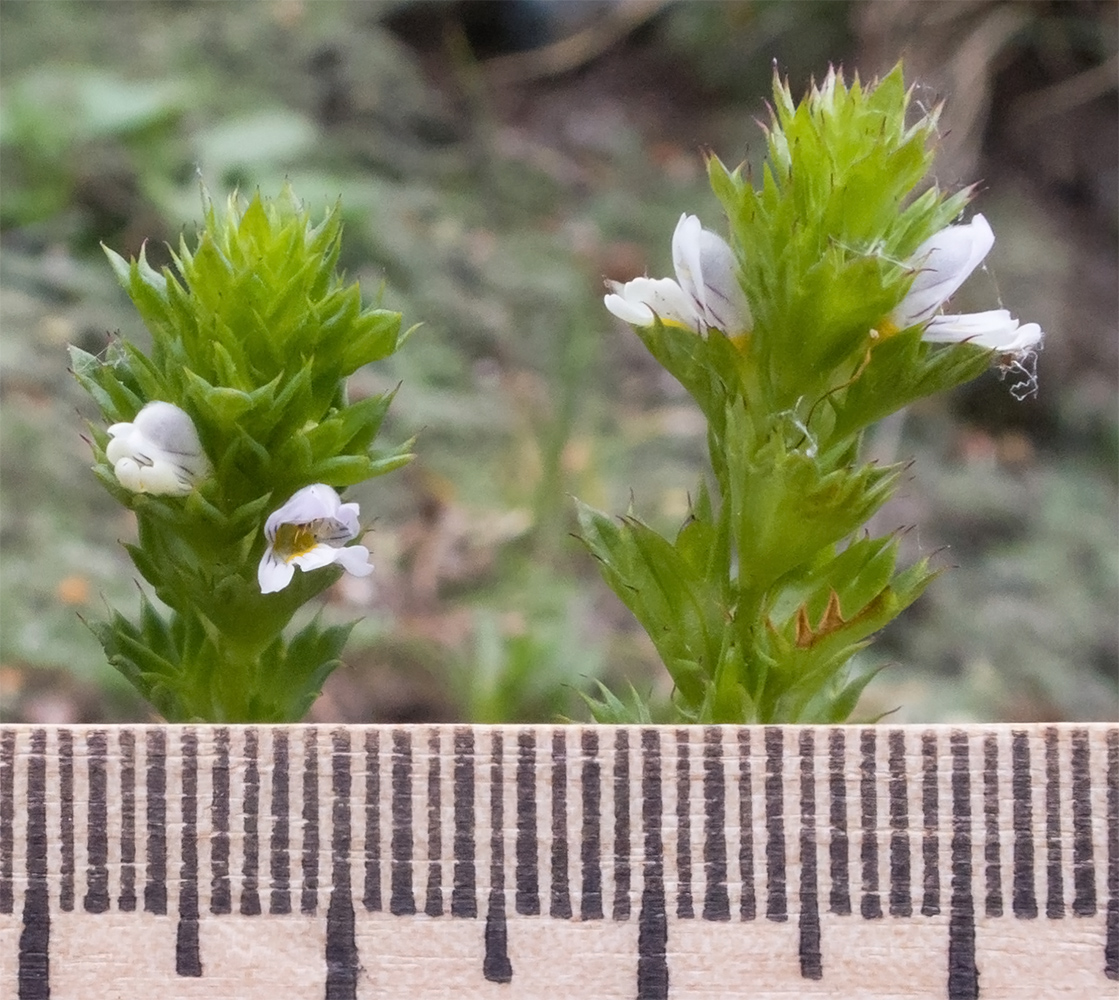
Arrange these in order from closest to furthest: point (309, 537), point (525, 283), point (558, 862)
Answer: point (558, 862), point (309, 537), point (525, 283)

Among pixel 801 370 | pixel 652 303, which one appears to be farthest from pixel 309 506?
pixel 801 370

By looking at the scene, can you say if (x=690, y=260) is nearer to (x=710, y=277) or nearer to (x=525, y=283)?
(x=710, y=277)

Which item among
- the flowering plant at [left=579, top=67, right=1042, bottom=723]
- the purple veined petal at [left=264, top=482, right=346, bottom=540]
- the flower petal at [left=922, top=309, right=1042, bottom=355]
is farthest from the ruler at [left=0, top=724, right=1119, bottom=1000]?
the flower petal at [left=922, top=309, right=1042, bottom=355]

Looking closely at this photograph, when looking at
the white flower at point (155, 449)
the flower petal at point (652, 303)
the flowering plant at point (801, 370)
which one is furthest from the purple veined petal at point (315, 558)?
the flower petal at point (652, 303)

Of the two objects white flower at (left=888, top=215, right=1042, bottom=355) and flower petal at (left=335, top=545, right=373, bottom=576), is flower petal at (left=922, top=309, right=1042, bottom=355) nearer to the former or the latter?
white flower at (left=888, top=215, right=1042, bottom=355)

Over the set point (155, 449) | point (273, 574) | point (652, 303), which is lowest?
point (273, 574)

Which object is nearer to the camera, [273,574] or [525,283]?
[273,574]

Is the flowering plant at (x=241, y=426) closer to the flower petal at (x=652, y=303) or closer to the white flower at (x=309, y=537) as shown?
the white flower at (x=309, y=537)

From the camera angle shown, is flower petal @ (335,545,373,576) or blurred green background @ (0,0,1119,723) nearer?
flower petal @ (335,545,373,576)
